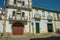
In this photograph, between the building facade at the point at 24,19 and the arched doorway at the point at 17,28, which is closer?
the building facade at the point at 24,19

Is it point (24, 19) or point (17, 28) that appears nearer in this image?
point (24, 19)

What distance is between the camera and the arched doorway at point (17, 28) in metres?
25.9

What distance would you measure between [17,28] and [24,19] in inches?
108

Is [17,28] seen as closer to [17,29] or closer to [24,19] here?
[17,29]

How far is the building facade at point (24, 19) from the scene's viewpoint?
25219mm

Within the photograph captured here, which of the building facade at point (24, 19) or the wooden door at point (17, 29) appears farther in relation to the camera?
the wooden door at point (17, 29)

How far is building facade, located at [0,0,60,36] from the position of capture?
25.2 m

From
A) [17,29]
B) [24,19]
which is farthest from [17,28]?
[24,19]

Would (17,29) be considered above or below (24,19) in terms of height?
below

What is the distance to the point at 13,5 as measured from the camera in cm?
2589

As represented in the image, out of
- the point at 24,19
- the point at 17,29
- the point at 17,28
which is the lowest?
the point at 17,29

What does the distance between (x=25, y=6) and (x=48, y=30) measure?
876cm

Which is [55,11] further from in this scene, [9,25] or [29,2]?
[9,25]

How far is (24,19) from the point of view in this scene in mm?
26234
